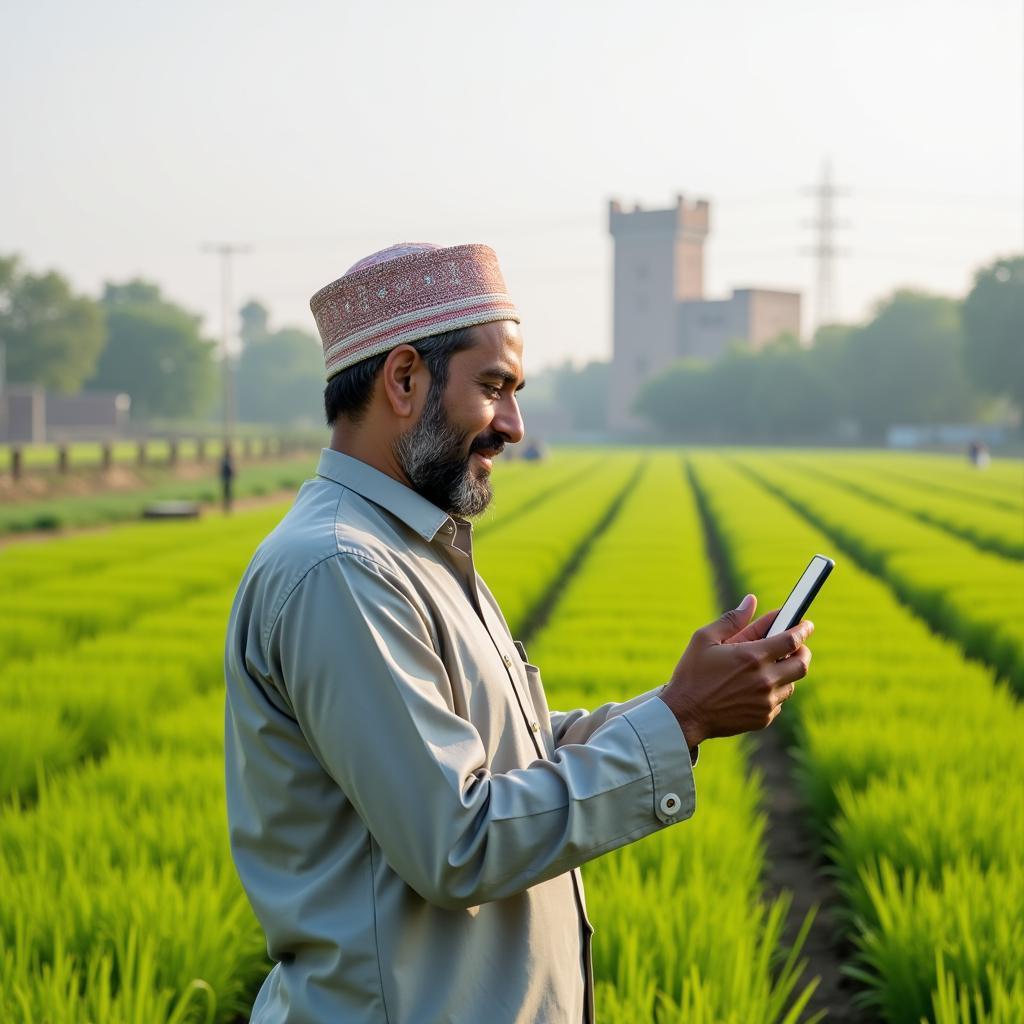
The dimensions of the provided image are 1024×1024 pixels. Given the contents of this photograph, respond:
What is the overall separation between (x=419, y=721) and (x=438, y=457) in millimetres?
428

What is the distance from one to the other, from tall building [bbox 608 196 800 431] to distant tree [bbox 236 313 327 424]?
166 feet

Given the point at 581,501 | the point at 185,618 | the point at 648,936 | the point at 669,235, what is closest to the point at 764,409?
the point at 669,235

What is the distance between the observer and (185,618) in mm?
9836

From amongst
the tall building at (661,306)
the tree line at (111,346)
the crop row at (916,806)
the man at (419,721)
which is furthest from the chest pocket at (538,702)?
the tall building at (661,306)

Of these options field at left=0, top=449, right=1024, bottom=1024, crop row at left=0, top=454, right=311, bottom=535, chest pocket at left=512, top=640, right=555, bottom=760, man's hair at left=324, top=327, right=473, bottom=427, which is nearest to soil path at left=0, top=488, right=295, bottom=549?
crop row at left=0, top=454, right=311, bottom=535

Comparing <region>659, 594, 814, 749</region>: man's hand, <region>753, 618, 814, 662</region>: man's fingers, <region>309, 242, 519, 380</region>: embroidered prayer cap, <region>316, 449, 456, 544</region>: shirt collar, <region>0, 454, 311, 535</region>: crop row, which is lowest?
<region>0, 454, 311, 535</region>: crop row

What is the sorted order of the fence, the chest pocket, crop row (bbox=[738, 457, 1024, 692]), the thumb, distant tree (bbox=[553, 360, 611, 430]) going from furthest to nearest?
distant tree (bbox=[553, 360, 611, 430]), the fence, crop row (bbox=[738, 457, 1024, 692]), the chest pocket, the thumb

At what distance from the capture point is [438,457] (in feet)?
5.86

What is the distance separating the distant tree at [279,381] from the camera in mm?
149500

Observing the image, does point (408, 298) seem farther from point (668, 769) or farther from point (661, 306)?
point (661, 306)

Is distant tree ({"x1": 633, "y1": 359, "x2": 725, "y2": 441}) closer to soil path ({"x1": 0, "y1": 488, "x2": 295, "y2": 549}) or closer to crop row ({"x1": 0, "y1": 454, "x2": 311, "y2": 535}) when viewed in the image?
crop row ({"x1": 0, "y1": 454, "x2": 311, "y2": 535})

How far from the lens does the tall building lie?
331 feet

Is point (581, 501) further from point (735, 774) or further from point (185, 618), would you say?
point (735, 774)

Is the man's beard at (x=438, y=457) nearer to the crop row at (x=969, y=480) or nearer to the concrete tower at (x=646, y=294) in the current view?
the crop row at (x=969, y=480)
